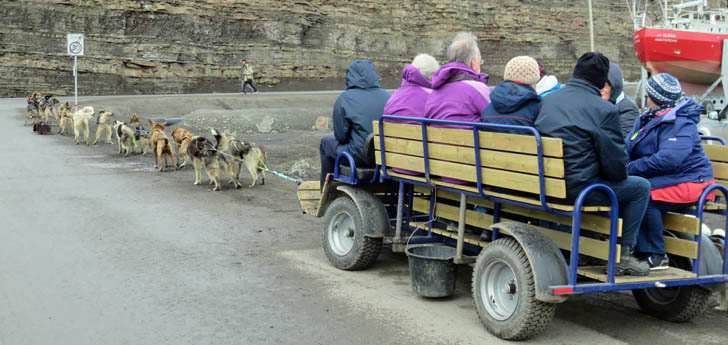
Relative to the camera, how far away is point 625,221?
5.52 meters

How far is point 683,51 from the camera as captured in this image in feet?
123

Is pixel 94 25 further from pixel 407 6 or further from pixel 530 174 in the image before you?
pixel 530 174

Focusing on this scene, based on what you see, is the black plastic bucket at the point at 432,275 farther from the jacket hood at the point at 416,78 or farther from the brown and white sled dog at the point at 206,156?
the brown and white sled dog at the point at 206,156

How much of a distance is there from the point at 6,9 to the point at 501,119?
1703 inches

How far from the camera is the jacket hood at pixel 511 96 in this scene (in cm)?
595

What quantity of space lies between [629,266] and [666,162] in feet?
3.47

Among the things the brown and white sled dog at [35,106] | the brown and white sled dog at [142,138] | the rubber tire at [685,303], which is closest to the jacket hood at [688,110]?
the rubber tire at [685,303]

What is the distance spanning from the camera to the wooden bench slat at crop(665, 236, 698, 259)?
18.5 ft

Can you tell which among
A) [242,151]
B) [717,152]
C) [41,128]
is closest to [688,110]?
[717,152]

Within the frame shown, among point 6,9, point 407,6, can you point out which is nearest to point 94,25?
point 6,9

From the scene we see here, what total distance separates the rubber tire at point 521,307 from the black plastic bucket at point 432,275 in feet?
2.56

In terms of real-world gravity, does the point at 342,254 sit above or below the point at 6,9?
below

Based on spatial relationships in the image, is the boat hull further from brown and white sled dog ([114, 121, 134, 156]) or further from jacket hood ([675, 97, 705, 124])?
jacket hood ([675, 97, 705, 124])

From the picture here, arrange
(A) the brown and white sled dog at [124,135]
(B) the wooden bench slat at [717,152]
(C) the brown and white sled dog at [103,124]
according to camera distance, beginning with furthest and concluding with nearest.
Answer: (C) the brown and white sled dog at [103,124], (A) the brown and white sled dog at [124,135], (B) the wooden bench slat at [717,152]
